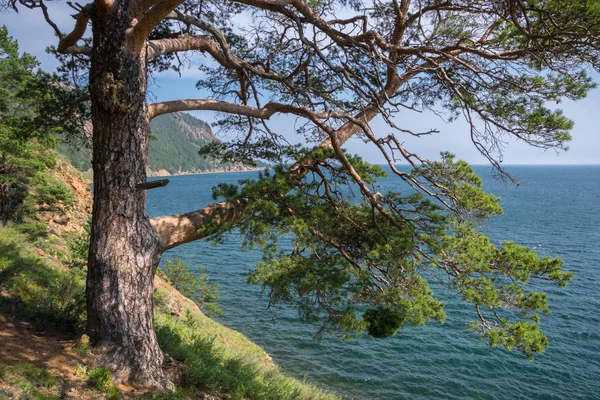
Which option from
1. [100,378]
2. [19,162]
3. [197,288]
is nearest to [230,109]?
[100,378]

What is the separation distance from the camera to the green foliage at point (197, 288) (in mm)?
20297

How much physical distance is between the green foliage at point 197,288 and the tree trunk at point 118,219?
16.1 metres

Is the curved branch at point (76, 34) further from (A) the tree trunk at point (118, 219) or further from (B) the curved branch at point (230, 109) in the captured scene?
(B) the curved branch at point (230, 109)

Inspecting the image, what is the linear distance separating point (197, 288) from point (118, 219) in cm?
1861

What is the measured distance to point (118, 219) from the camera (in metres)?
4.23

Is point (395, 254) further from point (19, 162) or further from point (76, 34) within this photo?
point (19, 162)

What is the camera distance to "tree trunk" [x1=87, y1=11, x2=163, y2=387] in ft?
13.6

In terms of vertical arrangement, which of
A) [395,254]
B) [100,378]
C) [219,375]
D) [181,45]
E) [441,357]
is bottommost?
[441,357]

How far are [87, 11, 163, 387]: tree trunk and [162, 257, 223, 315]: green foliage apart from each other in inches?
635

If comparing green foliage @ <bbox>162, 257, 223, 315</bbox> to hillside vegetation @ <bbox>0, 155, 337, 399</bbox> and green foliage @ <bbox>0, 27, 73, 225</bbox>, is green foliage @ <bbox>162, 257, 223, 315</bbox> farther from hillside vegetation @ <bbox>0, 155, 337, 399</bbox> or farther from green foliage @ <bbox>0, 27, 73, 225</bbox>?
hillside vegetation @ <bbox>0, 155, 337, 399</bbox>

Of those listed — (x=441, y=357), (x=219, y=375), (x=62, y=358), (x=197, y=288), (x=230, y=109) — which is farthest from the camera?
(x=197, y=288)

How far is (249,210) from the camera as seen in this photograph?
515 cm

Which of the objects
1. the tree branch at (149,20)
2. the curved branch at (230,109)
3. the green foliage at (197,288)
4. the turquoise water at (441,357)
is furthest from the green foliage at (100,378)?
the green foliage at (197,288)

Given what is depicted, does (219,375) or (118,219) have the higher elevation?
(118,219)
